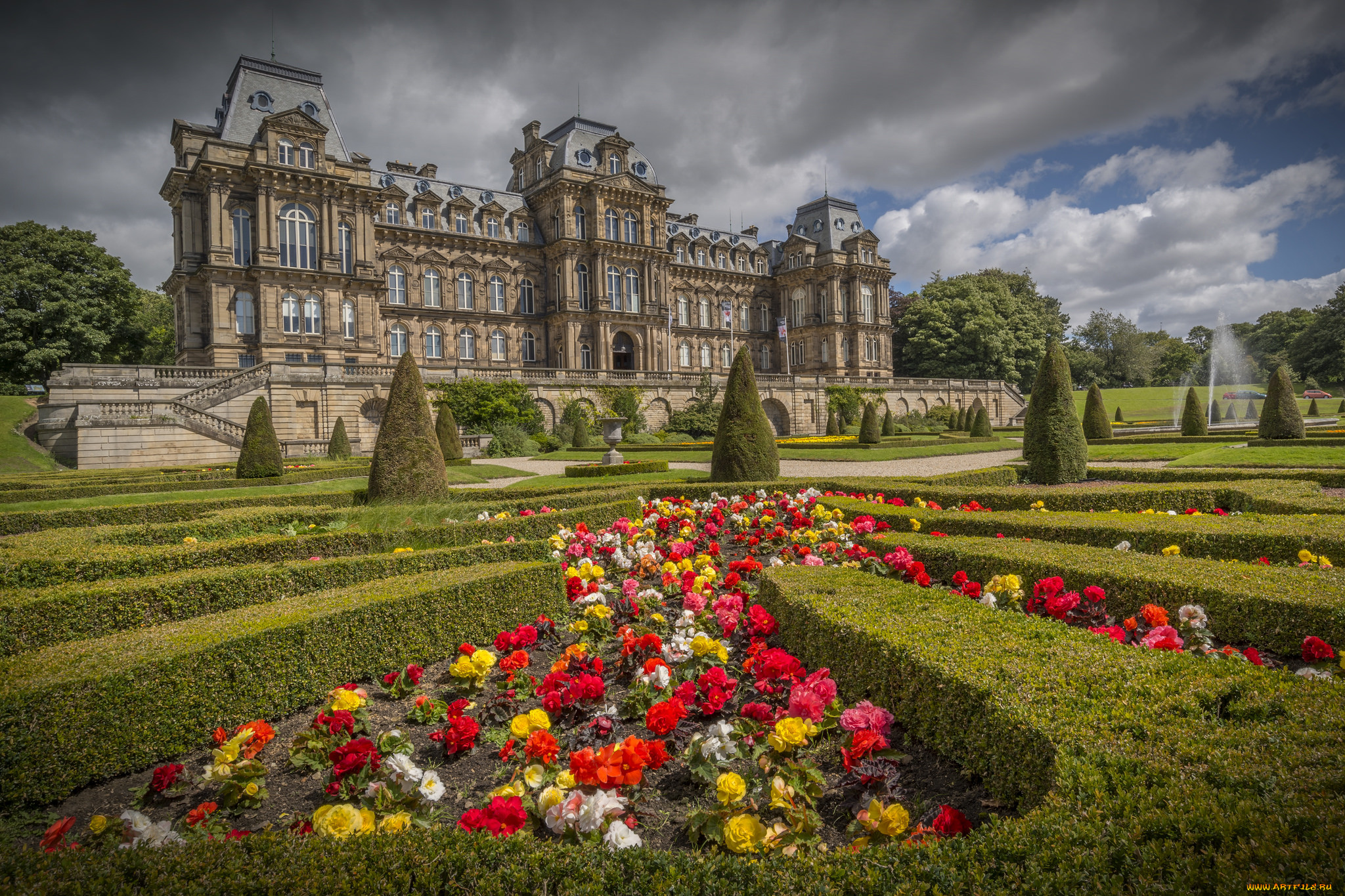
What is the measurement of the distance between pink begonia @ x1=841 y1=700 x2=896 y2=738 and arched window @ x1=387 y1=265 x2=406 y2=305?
147ft

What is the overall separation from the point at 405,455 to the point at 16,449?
79.7 ft

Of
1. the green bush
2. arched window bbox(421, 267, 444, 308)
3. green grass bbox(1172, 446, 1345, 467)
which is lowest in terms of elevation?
the green bush

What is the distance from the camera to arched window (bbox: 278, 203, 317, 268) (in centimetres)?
3381

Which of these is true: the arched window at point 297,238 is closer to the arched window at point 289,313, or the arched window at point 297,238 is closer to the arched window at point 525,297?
the arched window at point 289,313

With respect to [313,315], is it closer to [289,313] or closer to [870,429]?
[289,313]

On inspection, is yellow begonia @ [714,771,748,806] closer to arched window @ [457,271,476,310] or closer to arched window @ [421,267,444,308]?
arched window @ [421,267,444,308]

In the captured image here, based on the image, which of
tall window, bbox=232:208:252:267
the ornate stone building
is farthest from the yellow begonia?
tall window, bbox=232:208:252:267

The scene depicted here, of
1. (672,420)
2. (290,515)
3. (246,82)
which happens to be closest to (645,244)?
(672,420)

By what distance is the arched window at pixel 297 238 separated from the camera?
3381 cm

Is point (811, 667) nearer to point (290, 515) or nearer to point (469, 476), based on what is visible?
point (290, 515)

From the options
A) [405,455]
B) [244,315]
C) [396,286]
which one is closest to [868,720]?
[405,455]

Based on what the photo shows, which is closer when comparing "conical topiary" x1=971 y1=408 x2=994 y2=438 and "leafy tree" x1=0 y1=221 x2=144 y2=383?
"conical topiary" x1=971 y1=408 x2=994 y2=438

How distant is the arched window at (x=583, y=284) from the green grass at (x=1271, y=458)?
3639 cm

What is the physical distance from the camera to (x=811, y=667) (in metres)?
4.96
